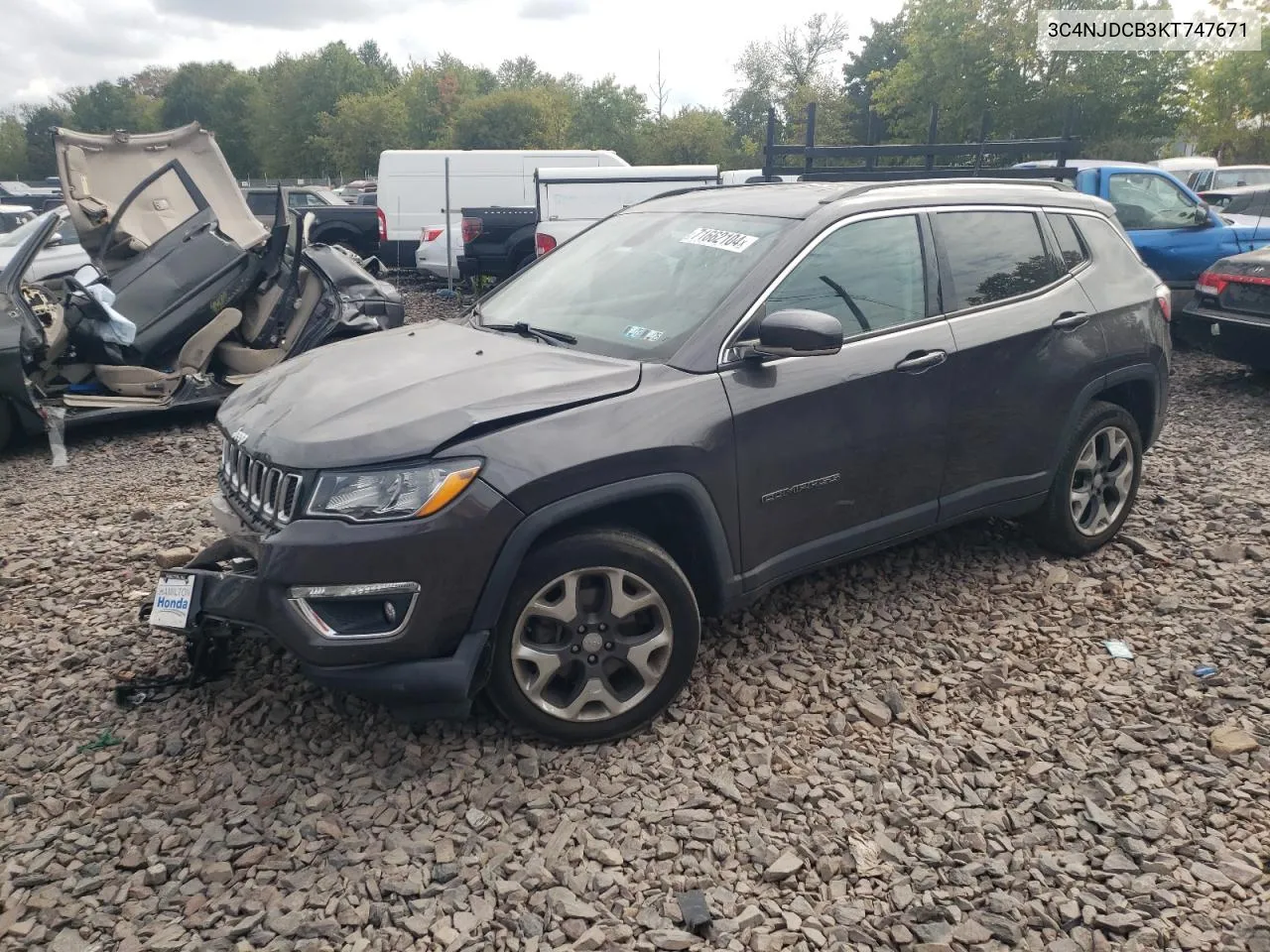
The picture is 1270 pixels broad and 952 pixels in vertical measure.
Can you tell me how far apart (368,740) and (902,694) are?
189cm

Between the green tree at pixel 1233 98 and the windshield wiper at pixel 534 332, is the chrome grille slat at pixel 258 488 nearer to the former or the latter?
the windshield wiper at pixel 534 332

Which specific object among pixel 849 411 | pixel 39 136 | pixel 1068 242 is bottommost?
pixel 849 411

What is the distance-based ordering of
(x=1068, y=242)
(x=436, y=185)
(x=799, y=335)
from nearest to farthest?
(x=799, y=335) < (x=1068, y=242) < (x=436, y=185)

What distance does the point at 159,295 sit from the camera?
752 centimetres

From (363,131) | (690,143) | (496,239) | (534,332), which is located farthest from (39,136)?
(534,332)

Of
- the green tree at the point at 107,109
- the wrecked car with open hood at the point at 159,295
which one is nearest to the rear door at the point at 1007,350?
the wrecked car with open hood at the point at 159,295

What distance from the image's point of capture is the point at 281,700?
354cm

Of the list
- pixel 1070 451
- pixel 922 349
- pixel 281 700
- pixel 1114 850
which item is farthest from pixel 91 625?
pixel 1070 451

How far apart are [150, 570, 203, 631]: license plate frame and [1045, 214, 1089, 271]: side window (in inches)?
149

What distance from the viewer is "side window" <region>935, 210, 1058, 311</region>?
4.03m

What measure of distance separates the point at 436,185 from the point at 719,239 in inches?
587

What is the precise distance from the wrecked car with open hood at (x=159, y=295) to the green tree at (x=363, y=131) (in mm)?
47279

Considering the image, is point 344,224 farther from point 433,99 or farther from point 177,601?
point 433,99

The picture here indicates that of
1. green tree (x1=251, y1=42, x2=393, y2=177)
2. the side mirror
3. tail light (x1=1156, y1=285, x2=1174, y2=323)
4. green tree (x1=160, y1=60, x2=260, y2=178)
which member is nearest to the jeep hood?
the side mirror
